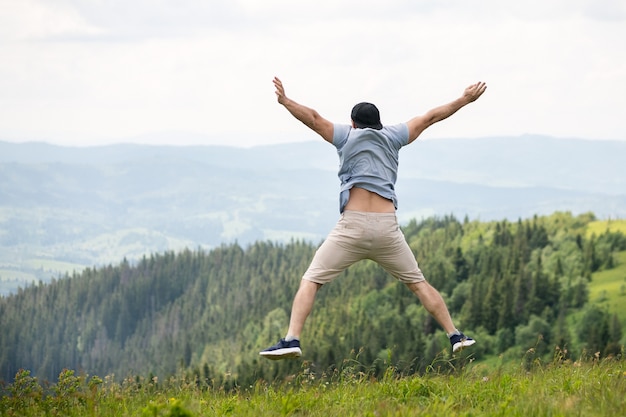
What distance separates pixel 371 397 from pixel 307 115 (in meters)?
3.21

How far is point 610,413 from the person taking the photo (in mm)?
7891

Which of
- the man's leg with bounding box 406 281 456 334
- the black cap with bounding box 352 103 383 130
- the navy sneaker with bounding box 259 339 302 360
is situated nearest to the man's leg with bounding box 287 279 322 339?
the navy sneaker with bounding box 259 339 302 360

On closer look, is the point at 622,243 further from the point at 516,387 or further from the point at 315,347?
the point at 516,387

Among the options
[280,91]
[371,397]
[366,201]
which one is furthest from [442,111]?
[371,397]

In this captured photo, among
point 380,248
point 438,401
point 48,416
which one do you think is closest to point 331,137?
point 380,248

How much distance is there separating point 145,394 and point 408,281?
345cm

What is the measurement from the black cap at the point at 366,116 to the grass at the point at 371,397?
2895mm

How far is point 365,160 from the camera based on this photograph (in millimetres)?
10578

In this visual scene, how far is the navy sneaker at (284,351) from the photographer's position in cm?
1012

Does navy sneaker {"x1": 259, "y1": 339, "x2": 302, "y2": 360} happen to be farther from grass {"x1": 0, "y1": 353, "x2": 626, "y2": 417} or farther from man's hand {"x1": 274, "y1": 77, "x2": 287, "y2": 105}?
man's hand {"x1": 274, "y1": 77, "x2": 287, "y2": 105}

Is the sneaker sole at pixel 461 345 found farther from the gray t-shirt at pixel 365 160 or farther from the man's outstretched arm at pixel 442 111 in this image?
the man's outstretched arm at pixel 442 111

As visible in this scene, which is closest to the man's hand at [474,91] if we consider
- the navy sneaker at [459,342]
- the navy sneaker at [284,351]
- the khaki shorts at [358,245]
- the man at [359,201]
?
the man at [359,201]

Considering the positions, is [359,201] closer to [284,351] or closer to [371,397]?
[284,351]

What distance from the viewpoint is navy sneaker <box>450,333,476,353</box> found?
Result: 10.8 meters
